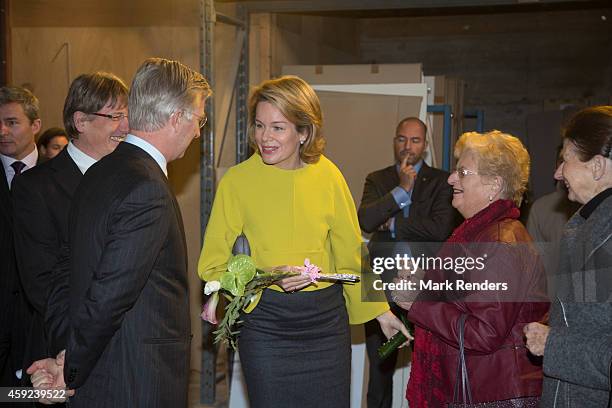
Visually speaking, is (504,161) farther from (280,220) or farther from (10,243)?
(10,243)

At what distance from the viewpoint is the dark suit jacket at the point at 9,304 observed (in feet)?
9.74

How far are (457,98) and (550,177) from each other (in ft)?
4.79

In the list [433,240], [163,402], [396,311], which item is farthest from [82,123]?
[433,240]

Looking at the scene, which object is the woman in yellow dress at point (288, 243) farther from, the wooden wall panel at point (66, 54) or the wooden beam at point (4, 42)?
the wooden wall panel at point (66, 54)

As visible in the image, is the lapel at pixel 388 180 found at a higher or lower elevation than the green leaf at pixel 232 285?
higher

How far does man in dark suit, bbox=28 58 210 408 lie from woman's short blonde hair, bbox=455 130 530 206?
106cm

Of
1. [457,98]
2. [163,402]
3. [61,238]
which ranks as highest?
[457,98]

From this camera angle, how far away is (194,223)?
4754mm

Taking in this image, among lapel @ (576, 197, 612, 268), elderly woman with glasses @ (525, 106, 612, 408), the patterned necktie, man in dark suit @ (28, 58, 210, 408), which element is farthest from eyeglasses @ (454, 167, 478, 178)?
the patterned necktie

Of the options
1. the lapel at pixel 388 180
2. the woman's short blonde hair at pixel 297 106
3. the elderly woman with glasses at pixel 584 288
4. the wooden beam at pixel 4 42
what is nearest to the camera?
the elderly woman with glasses at pixel 584 288

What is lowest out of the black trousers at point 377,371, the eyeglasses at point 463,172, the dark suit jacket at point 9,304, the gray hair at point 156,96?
the black trousers at point 377,371

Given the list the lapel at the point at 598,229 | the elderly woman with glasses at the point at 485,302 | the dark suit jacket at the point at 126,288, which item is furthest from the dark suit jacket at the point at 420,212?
the dark suit jacket at the point at 126,288

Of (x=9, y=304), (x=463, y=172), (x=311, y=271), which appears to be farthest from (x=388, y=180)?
(x=9, y=304)

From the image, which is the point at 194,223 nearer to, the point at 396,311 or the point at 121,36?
the point at 121,36
